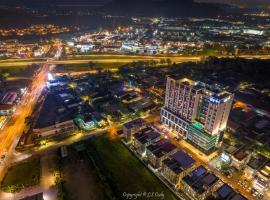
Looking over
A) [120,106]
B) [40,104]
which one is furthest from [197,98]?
[40,104]

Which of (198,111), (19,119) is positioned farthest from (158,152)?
(19,119)

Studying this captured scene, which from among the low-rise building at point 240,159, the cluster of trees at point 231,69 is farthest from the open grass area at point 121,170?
the cluster of trees at point 231,69

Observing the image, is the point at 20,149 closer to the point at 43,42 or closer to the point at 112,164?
the point at 112,164

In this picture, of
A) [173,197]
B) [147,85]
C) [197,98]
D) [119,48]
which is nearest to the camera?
[173,197]

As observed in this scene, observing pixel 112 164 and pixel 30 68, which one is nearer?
pixel 112 164

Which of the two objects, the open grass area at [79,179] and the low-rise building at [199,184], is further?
the open grass area at [79,179]

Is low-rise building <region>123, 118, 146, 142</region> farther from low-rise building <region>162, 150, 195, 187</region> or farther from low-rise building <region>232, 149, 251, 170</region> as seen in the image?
low-rise building <region>232, 149, 251, 170</region>

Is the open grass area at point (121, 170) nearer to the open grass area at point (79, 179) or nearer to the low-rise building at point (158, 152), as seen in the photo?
the open grass area at point (79, 179)
